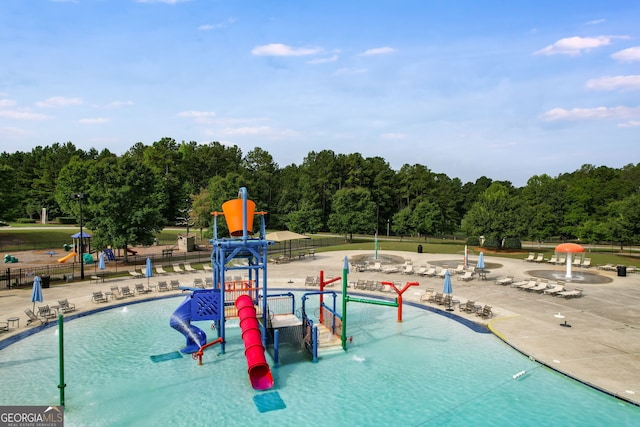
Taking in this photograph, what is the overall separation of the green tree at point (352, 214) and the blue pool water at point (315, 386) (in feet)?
141

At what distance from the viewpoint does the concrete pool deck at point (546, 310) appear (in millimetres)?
15109

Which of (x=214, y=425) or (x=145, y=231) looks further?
(x=145, y=231)

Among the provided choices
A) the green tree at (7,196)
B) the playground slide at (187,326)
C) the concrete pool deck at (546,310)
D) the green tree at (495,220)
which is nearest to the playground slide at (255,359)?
the playground slide at (187,326)

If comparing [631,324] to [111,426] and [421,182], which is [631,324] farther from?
[421,182]

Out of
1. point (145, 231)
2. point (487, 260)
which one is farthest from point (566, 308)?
point (145, 231)

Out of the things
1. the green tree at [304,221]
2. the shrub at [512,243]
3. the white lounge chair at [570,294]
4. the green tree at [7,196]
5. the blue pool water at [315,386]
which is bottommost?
the blue pool water at [315,386]

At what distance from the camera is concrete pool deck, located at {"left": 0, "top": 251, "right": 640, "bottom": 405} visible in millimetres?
15109

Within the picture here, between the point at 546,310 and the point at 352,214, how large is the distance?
4086cm

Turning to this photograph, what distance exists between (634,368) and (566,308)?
8.75 m

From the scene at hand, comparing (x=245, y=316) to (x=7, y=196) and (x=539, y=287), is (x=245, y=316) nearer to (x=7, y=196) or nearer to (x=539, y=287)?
→ (x=539, y=287)

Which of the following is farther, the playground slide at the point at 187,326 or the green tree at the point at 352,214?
the green tree at the point at 352,214

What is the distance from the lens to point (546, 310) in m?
22.6

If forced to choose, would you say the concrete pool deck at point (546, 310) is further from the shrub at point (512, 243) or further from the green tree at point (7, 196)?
the green tree at point (7, 196)

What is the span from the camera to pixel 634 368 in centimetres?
1477
